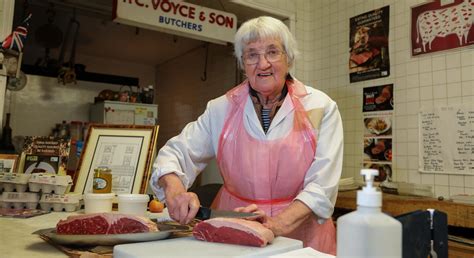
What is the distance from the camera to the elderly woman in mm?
1417

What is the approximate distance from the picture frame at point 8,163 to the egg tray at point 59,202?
283mm

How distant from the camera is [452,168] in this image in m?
2.30

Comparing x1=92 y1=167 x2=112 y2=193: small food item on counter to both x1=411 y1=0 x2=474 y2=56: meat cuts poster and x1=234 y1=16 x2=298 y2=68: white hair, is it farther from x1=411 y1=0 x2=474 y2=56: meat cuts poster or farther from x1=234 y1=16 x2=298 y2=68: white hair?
x1=411 y1=0 x2=474 y2=56: meat cuts poster

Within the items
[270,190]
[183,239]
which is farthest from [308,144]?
[183,239]

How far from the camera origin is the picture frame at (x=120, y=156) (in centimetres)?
170

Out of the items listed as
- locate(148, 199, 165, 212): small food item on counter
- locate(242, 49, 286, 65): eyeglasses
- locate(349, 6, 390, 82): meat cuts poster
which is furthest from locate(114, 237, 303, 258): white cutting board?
locate(349, 6, 390, 82): meat cuts poster

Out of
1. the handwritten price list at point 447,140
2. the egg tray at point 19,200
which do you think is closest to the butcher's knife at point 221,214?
the egg tray at point 19,200

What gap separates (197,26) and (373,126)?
57.5 inches

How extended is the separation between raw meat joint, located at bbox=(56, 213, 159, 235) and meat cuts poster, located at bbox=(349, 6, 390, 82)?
2.22 metres

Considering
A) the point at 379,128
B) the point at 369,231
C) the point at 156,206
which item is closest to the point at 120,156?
the point at 156,206

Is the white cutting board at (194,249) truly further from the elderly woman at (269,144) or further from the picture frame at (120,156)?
the picture frame at (120,156)

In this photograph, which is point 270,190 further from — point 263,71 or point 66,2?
point 66,2

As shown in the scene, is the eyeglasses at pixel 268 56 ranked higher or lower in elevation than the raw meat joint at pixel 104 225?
higher

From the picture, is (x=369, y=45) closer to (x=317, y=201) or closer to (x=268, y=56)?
(x=268, y=56)
